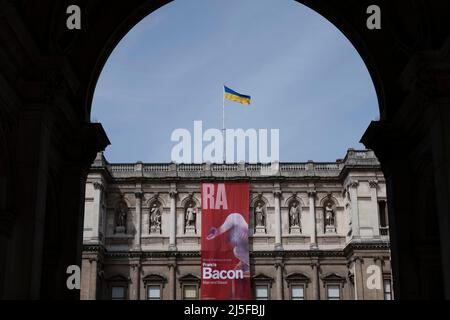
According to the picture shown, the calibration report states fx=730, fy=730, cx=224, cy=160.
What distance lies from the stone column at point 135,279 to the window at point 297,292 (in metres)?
12.6

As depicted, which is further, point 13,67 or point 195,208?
point 195,208

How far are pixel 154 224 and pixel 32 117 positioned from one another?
1735 inches

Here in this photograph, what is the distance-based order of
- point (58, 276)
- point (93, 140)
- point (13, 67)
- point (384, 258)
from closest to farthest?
point (13, 67), point (58, 276), point (93, 140), point (384, 258)

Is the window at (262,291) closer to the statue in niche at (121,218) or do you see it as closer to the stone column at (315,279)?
the stone column at (315,279)

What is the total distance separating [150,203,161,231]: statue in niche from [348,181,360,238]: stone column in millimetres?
15966

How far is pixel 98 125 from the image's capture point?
845 inches

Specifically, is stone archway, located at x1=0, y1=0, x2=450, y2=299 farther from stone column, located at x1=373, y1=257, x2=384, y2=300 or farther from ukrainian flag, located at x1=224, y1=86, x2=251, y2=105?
ukrainian flag, located at x1=224, y1=86, x2=251, y2=105

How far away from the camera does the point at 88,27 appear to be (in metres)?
21.4

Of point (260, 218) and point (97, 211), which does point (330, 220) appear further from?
point (97, 211)

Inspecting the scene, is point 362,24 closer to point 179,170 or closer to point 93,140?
point 93,140

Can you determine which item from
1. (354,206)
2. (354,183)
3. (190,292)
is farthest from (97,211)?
(354,183)

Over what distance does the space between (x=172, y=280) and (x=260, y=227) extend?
8.54 m

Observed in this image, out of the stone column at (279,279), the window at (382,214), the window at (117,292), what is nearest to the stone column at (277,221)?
the stone column at (279,279)

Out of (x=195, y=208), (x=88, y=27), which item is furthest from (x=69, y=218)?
(x=195, y=208)
